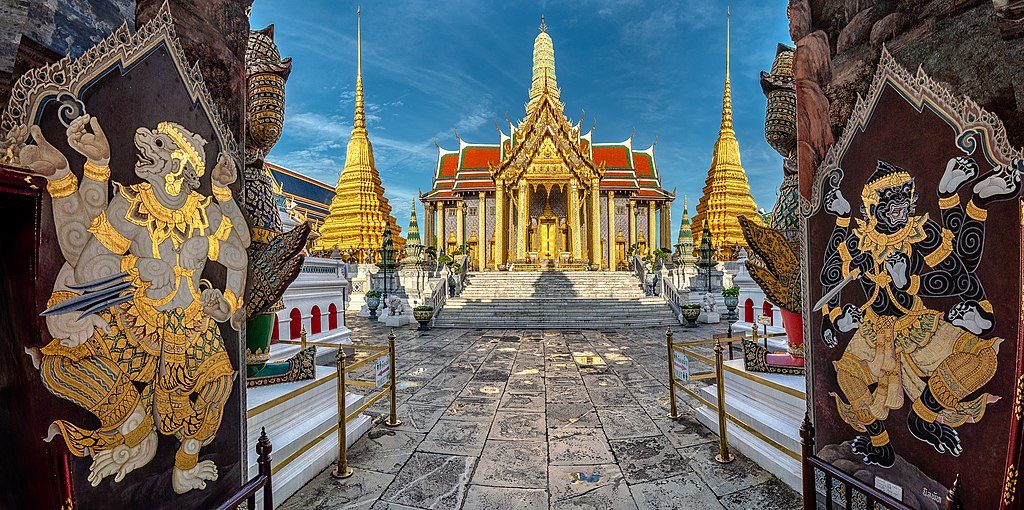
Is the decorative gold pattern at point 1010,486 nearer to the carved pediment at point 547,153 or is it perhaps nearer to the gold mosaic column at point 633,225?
the carved pediment at point 547,153

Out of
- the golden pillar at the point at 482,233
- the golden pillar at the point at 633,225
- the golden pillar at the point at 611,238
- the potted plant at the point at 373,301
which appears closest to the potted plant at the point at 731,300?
the golden pillar at the point at 611,238

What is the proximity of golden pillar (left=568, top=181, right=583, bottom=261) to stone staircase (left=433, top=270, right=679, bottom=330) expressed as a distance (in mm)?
4223

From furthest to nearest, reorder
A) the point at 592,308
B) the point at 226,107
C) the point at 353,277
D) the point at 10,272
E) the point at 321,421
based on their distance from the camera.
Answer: the point at 353,277
the point at 592,308
the point at 321,421
the point at 226,107
the point at 10,272

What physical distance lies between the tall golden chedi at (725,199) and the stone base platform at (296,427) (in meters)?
24.4

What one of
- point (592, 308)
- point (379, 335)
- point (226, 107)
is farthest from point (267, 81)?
point (592, 308)

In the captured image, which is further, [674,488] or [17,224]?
[674,488]

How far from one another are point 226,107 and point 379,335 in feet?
35.7

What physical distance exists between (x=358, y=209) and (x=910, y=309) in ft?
89.3

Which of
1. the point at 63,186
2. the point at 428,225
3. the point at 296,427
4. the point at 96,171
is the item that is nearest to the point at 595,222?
the point at 428,225

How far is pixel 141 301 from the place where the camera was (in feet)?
6.38

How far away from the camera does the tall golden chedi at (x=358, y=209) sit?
2627 centimetres

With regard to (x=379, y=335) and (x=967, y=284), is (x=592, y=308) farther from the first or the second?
(x=967, y=284)

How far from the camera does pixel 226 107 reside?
263 centimetres

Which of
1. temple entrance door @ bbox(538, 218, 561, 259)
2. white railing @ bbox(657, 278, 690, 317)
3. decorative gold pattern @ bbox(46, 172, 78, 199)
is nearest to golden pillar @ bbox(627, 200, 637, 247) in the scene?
temple entrance door @ bbox(538, 218, 561, 259)
